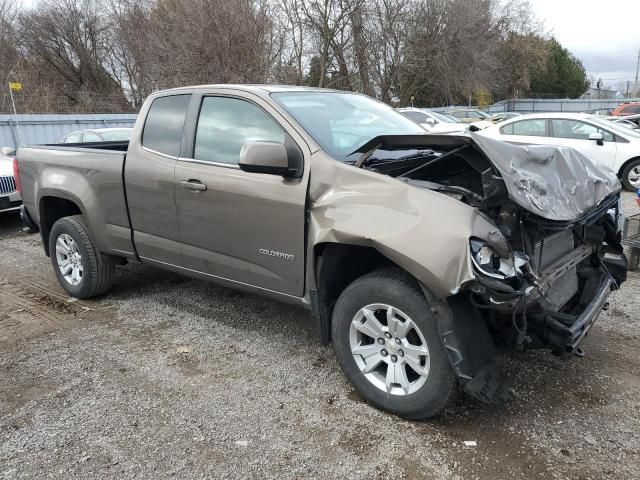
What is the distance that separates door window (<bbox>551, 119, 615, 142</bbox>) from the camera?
1071 centimetres

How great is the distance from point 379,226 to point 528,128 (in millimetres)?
9555

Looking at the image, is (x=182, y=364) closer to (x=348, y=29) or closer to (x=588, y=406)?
(x=588, y=406)

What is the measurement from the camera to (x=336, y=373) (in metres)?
3.67

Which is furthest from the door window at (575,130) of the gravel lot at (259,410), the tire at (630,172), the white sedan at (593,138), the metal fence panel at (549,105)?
the metal fence panel at (549,105)

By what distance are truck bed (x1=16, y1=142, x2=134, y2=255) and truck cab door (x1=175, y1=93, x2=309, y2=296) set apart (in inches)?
31.3

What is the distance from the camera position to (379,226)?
2910 millimetres

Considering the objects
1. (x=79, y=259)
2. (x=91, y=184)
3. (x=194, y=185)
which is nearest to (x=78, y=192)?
(x=91, y=184)

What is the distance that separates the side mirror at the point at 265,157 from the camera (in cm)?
321

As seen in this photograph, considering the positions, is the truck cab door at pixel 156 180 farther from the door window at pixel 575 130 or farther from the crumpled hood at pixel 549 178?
the door window at pixel 575 130

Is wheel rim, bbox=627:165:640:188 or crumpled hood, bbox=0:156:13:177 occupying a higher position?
crumpled hood, bbox=0:156:13:177

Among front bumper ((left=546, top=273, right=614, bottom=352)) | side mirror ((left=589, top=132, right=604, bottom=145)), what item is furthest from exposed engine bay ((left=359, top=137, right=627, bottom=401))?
side mirror ((left=589, top=132, right=604, bottom=145))

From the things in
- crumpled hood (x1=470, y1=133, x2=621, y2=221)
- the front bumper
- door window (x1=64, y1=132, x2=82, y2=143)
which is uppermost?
crumpled hood (x1=470, y1=133, x2=621, y2=221)

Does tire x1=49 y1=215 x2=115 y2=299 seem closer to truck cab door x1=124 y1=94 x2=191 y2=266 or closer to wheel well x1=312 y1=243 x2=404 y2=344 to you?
truck cab door x1=124 y1=94 x2=191 y2=266

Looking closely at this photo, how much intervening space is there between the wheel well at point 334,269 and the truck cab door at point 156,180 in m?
1.41
